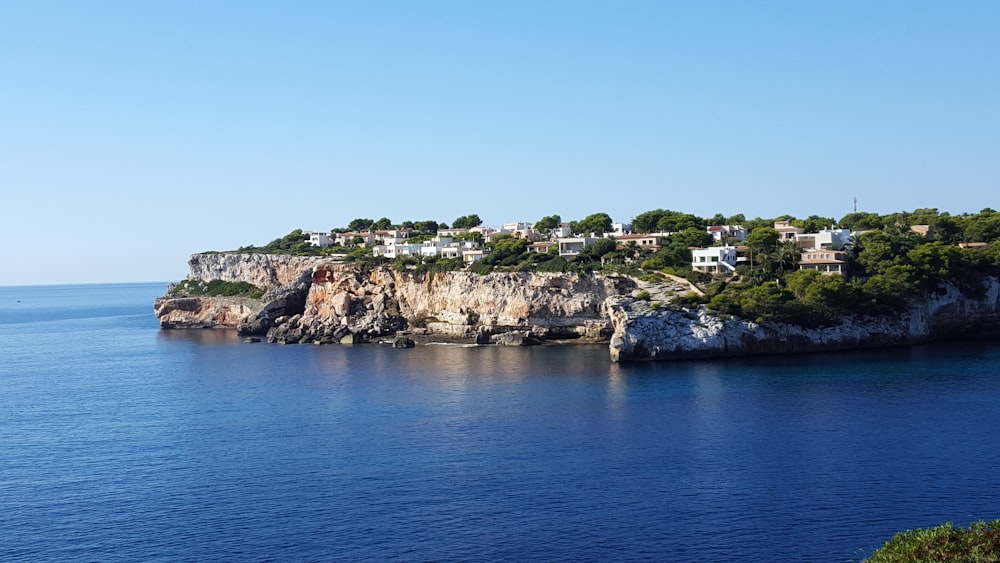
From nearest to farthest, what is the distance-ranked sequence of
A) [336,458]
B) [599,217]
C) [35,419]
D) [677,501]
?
1. [677,501]
2. [336,458]
3. [35,419]
4. [599,217]

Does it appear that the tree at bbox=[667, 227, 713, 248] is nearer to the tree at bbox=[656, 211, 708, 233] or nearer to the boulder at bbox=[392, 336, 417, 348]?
the tree at bbox=[656, 211, 708, 233]

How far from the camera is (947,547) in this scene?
17656 mm

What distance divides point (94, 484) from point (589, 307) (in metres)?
48.7

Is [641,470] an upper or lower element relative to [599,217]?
lower

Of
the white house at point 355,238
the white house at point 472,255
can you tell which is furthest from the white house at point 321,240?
the white house at point 472,255

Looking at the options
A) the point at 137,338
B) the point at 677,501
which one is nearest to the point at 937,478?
the point at 677,501

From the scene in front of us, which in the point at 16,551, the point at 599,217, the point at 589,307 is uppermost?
the point at 599,217

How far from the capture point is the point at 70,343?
95812 millimetres

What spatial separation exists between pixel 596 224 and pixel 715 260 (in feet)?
105

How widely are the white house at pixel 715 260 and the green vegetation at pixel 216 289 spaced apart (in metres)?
55.0

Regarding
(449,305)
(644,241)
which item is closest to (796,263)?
(644,241)

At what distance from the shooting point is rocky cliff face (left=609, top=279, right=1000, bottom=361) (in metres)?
64.1

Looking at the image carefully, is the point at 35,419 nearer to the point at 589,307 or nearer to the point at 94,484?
the point at 94,484

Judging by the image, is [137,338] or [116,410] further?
[137,338]
